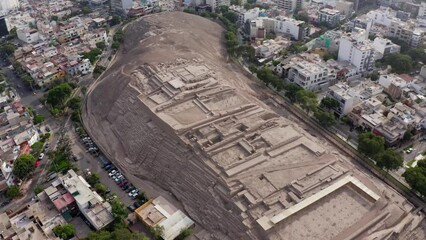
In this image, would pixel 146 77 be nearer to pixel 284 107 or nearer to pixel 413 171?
pixel 284 107

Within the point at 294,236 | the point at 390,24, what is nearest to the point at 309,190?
the point at 294,236

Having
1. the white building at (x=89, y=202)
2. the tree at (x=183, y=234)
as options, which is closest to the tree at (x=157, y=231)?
the tree at (x=183, y=234)

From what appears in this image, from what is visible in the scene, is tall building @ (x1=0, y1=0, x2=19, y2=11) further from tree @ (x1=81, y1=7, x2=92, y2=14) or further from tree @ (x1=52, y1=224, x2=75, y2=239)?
tree @ (x1=52, y1=224, x2=75, y2=239)

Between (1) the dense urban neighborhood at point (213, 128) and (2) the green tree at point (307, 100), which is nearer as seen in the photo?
(1) the dense urban neighborhood at point (213, 128)

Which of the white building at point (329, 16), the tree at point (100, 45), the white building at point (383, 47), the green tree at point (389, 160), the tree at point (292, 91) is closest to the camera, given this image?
the green tree at point (389, 160)

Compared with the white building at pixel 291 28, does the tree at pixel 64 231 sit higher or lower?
lower

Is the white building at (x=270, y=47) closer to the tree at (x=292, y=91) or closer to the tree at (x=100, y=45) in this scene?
the tree at (x=292, y=91)
